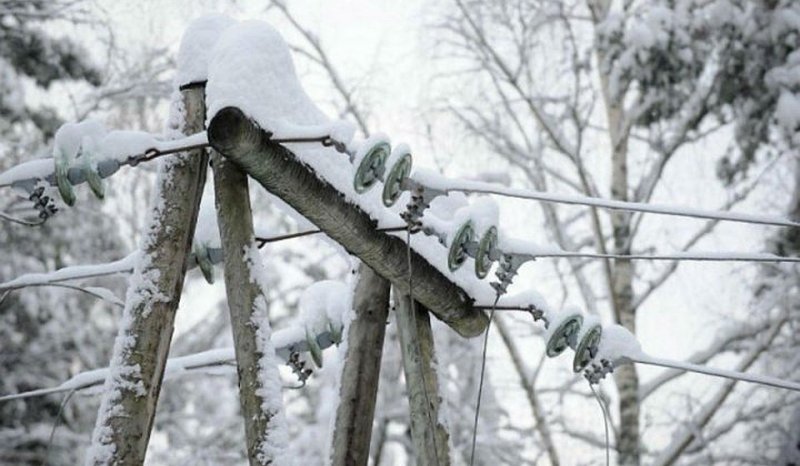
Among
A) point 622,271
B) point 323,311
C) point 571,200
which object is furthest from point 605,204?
point 622,271

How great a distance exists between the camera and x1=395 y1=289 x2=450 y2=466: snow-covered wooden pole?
3.59 metres

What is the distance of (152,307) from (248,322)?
28 centimetres

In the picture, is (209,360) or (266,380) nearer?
(266,380)

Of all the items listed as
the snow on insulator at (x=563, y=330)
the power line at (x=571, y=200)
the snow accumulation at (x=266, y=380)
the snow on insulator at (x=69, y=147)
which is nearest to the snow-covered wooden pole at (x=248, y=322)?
the snow accumulation at (x=266, y=380)

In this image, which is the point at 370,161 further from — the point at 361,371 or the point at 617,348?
the point at 617,348

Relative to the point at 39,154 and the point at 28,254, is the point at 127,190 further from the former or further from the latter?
the point at 39,154

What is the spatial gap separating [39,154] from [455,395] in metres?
5.58

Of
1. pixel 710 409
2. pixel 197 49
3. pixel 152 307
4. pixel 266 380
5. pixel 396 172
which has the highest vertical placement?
pixel 710 409

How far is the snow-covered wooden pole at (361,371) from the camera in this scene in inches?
140

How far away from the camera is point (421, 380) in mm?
3623

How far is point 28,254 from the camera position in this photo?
36.5 feet

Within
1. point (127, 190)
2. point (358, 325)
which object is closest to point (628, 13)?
point (127, 190)

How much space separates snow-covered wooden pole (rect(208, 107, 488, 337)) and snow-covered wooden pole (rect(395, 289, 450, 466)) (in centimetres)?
8

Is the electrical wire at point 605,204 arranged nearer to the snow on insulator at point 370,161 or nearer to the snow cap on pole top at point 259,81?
the snow on insulator at point 370,161
